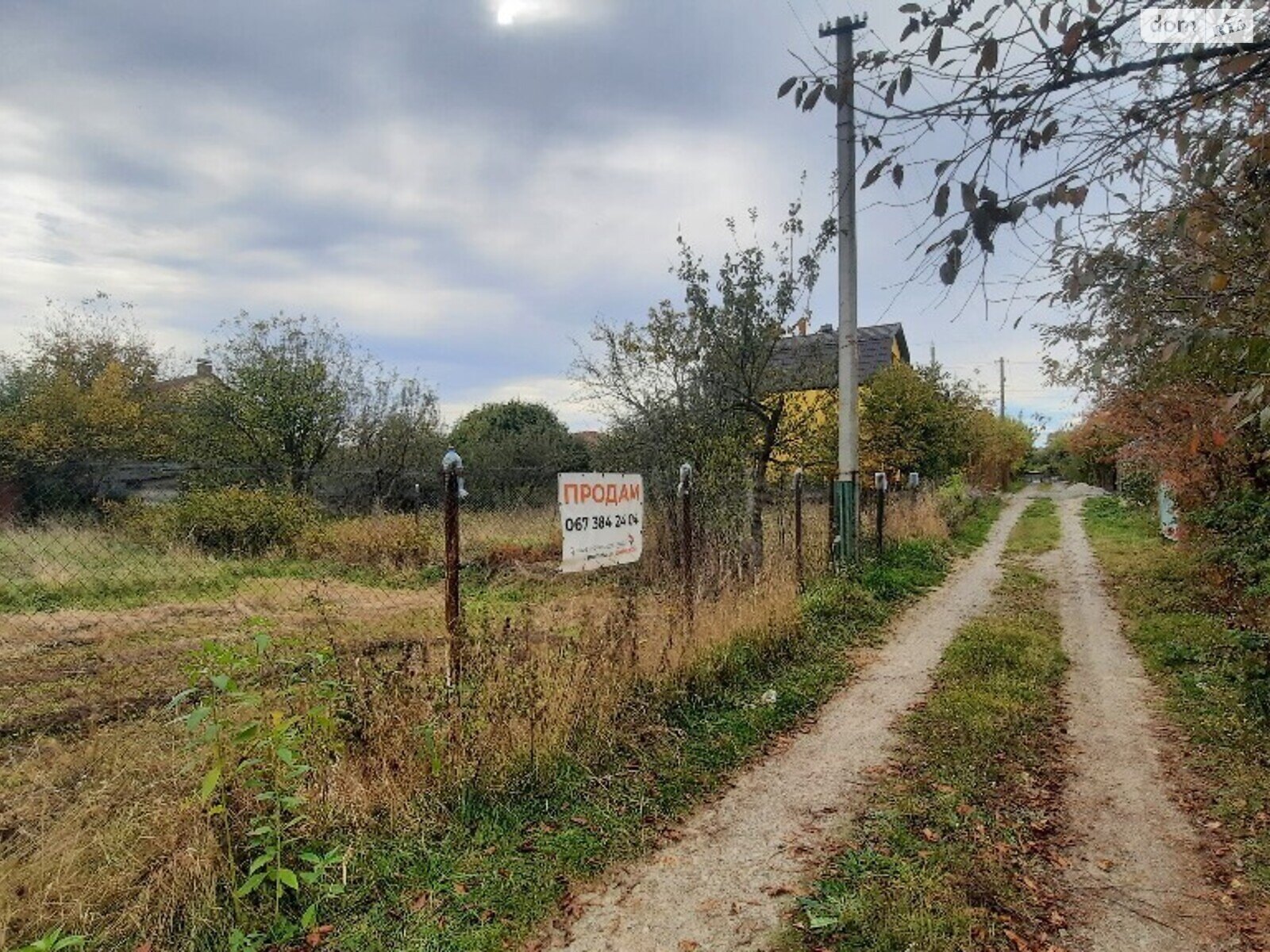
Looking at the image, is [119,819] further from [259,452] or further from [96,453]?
[96,453]

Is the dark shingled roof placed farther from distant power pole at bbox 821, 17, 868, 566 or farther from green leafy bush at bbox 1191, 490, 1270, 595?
green leafy bush at bbox 1191, 490, 1270, 595

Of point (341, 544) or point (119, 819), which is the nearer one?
point (119, 819)

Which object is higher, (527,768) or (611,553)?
(611,553)

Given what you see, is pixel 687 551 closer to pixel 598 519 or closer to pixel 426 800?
pixel 598 519

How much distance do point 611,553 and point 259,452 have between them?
16118 millimetres

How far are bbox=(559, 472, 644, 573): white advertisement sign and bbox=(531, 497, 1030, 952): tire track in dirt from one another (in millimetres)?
1815

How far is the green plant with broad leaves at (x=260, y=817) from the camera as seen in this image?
267cm

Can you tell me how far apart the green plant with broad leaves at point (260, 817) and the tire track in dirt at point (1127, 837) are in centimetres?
299

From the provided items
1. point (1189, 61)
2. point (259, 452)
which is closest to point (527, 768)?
point (1189, 61)

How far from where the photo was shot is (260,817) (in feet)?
9.50

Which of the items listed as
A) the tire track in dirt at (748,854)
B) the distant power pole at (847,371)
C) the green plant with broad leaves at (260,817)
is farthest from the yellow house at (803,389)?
the green plant with broad leaves at (260,817)

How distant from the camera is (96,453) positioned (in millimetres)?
19094

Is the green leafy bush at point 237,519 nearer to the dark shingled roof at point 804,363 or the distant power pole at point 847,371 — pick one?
the dark shingled roof at point 804,363

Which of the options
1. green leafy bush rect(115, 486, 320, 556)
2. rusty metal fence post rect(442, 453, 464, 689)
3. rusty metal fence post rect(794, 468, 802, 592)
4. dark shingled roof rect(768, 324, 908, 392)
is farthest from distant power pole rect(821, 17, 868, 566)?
green leafy bush rect(115, 486, 320, 556)
